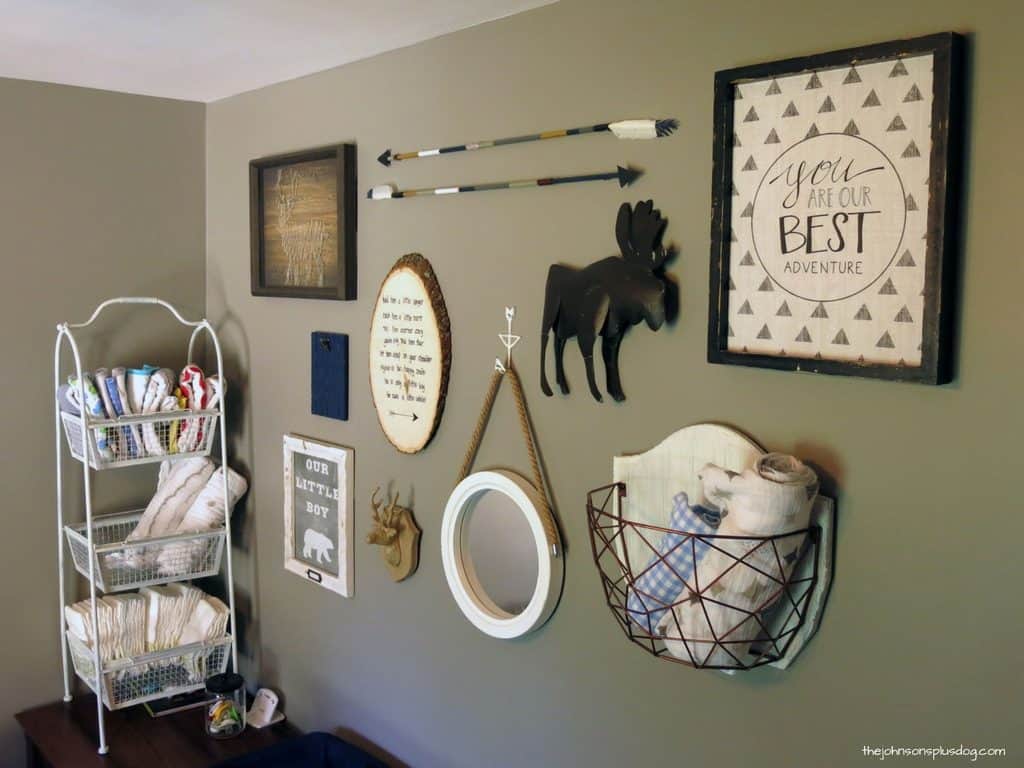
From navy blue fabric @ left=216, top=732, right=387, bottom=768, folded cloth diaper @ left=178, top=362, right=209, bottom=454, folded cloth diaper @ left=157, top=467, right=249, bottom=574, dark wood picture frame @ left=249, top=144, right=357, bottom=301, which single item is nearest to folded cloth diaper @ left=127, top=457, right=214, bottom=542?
folded cloth diaper @ left=157, top=467, right=249, bottom=574

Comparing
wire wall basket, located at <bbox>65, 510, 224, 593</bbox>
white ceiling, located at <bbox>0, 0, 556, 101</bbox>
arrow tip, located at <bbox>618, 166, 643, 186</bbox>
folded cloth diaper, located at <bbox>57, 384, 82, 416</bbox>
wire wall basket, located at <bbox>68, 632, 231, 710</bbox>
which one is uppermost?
white ceiling, located at <bbox>0, 0, 556, 101</bbox>

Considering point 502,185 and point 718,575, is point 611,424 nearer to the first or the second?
point 718,575

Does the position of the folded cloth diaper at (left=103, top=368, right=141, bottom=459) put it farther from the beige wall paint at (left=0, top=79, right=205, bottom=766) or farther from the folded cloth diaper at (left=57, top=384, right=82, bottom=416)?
the beige wall paint at (left=0, top=79, right=205, bottom=766)

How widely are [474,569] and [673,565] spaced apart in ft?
2.06

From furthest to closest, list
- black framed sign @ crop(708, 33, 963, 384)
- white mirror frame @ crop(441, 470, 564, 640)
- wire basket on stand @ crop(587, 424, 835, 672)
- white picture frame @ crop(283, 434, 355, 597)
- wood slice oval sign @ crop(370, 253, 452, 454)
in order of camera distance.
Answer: white picture frame @ crop(283, 434, 355, 597) → wood slice oval sign @ crop(370, 253, 452, 454) → white mirror frame @ crop(441, 470, 564, 640) → wire basket on stand @ crop(587, 424, 835, 672) → black framed sign @ crop(708, 33, 963, 384)

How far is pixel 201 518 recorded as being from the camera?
2.49 metres

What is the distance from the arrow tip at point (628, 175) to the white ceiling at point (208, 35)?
0.36 m

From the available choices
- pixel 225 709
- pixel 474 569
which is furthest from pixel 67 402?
pixel 474 569

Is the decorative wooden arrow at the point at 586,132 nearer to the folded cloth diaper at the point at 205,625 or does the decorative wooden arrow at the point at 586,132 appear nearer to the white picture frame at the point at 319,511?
the white picture frame at the point at 319,511

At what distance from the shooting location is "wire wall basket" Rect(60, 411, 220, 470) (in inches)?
90.4

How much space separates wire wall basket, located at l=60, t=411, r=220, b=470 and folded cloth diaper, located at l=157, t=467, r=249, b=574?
99 millimetres

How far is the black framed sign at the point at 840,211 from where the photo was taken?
117 centimetres

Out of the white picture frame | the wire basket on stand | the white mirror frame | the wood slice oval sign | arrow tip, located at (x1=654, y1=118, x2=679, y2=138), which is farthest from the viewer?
the white picture frame

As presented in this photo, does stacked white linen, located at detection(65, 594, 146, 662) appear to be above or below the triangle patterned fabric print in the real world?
below
